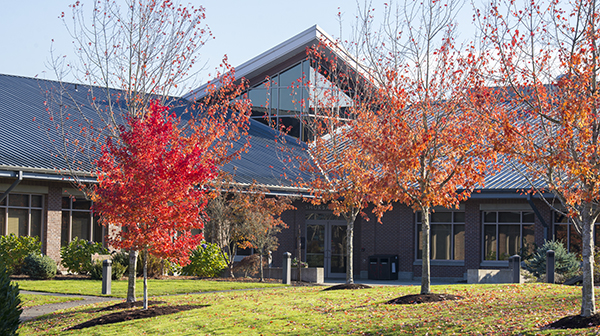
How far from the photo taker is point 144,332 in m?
11.7

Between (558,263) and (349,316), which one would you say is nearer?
Result: (349,316)

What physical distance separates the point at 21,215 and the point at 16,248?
1.55m

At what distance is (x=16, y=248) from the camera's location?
21.3 m

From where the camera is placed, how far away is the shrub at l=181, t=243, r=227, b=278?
24188 mm

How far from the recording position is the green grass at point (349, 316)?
11.0 m

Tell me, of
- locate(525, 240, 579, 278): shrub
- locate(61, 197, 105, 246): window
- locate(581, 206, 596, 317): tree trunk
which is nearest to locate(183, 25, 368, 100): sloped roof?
locate(61, 197, 105, 246): window

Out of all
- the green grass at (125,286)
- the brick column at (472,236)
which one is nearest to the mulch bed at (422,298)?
the green grass at (125,286)

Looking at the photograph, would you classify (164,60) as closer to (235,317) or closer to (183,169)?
(183,169)

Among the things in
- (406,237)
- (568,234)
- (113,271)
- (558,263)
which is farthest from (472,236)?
(113,271)

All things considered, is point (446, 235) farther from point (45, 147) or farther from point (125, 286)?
point (45, 147)

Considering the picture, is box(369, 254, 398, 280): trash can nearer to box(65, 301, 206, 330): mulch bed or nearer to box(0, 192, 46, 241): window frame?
box(0, 192, 46, 241): window frame

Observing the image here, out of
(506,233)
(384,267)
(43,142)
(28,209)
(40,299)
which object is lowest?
(384,267)

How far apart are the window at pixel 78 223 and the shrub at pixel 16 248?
68.0 inches

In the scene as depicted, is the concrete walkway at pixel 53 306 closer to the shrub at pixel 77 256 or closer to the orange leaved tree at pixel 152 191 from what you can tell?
the orange leaved tree at pixel 152 191
